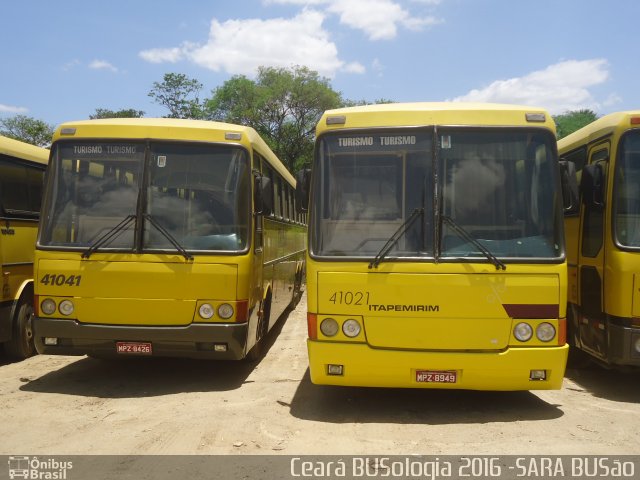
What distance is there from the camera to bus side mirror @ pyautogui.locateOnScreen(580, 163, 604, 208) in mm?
7090

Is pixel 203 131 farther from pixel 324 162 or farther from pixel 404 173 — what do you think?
pixel 404 173

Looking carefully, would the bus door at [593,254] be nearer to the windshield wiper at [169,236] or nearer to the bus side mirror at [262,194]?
the bus side mirror at [262,194]

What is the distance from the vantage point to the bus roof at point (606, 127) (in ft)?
22.9

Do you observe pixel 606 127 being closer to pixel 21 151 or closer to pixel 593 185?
pixel 593 185

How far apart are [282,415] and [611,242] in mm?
4087

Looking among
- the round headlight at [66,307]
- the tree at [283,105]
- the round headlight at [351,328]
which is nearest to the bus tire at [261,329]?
the round headlight at [66,307]

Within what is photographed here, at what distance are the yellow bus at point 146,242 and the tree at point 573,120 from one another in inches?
1776

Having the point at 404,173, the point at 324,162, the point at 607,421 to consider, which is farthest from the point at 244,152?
the point at 607,421

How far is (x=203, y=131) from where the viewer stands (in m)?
7.47

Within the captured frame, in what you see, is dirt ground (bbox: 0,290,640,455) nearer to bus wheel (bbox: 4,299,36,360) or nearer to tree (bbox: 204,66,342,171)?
bus wheel (bbox: 4,299,36,360)

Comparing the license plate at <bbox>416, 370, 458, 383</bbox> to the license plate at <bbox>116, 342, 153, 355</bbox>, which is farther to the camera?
the license plate at <bbox>116, 342, 153, 355</bbox>

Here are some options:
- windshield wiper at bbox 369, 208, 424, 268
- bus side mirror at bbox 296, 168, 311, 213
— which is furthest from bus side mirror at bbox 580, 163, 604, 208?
bus side mirror at bbox 296, 168, 311, 213

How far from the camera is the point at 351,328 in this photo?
6059 mm

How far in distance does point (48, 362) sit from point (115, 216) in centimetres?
332
